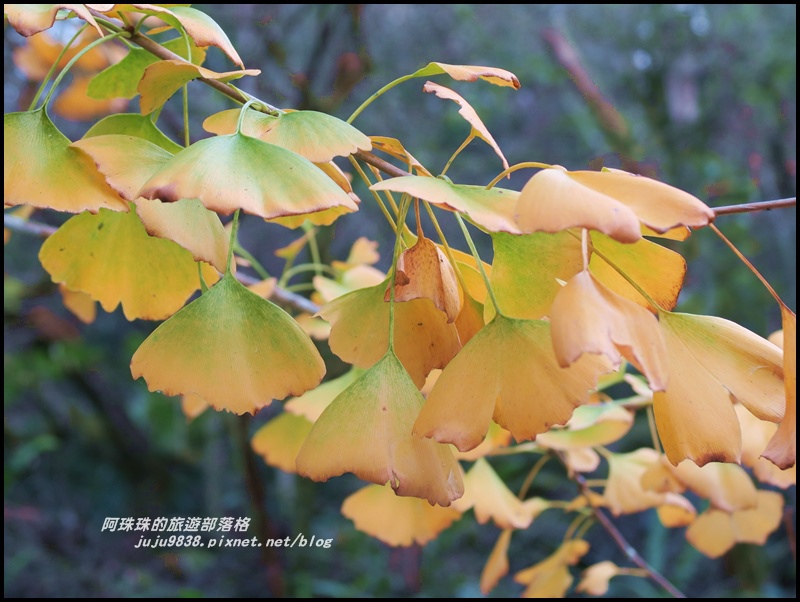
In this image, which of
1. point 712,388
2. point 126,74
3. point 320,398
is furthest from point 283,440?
point 712,388

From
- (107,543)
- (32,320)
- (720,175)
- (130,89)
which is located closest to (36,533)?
(107,543)

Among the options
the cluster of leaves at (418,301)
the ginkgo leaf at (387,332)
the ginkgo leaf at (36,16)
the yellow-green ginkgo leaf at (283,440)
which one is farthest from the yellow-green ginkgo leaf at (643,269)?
the yellow-green ginkgo leaf at (283,440)

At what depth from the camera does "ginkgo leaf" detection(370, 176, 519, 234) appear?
12.8 inches

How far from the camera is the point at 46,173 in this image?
0.41 m

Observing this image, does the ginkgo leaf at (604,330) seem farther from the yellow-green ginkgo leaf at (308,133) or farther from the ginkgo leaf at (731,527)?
the ginkgo leaf at (731,527)

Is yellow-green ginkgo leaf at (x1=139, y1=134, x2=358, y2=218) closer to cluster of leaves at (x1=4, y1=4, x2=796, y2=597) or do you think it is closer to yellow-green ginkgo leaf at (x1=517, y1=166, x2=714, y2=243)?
cluster of leaves at (x1=4, y1=4, x2=796, y2=597)

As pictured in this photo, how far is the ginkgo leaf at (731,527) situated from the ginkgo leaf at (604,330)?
29.2 inches

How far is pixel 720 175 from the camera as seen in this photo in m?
2.90

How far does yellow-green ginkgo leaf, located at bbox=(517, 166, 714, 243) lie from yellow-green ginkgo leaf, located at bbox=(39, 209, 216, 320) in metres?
0.32

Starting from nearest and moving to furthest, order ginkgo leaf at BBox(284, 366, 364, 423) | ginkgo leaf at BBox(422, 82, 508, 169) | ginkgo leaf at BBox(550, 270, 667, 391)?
ginkgo leaf at BBox(550, 270, 667, 391) < ginkgo leaf at BBox(422, 82, 508, 169) < ginkgo leaf at BBox(284, 366, 364, 423)

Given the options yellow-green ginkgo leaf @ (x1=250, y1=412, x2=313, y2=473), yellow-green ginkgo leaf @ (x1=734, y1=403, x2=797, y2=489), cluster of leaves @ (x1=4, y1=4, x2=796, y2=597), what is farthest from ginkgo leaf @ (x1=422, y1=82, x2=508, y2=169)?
yellow-green ginkgo leaf @ (x1=250, y1=412, x2=313, y2=473)

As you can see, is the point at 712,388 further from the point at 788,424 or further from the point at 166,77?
the point at 166,77

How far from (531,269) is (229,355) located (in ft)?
0.67

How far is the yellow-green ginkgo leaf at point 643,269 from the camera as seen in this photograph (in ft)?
1.34
